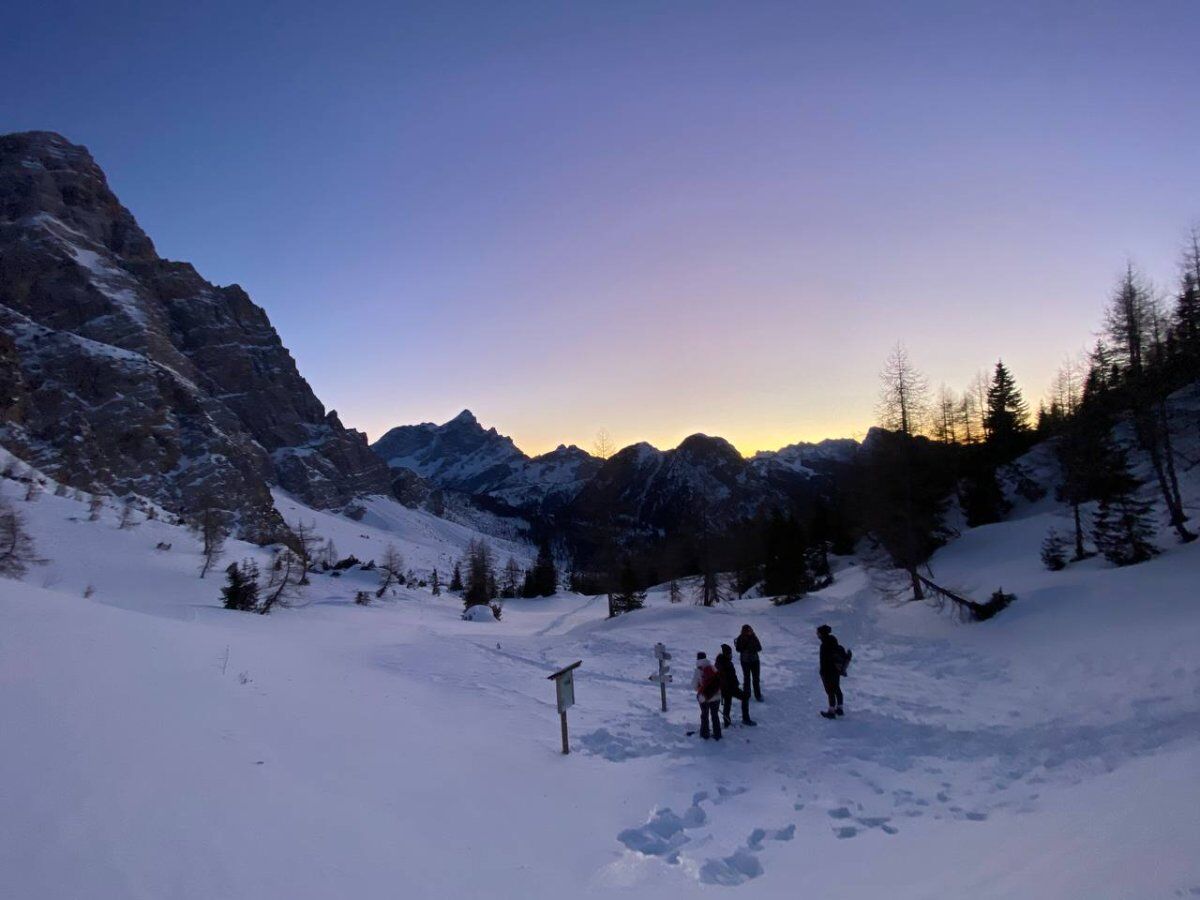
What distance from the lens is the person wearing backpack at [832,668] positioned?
424 inches

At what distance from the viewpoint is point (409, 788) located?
21.4 ft

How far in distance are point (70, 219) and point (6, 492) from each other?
138m

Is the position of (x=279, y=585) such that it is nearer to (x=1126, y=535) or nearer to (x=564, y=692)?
(x=564, y=692)

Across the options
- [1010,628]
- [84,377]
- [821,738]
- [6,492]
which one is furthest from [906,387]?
[84,377]

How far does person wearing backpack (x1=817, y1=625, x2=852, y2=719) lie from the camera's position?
1076cm

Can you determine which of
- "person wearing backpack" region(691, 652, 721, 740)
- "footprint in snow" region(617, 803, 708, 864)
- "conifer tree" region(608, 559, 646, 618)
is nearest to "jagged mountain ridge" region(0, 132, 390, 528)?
"conifer tree" region(608, 559, 646, 618)

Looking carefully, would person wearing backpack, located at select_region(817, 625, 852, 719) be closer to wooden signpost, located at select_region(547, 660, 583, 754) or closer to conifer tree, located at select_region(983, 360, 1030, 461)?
wooden signpost, located at select_region(547, 660, 583, 754)

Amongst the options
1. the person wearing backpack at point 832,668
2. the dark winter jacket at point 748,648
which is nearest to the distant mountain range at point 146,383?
the dark winter jacket at point 748,648

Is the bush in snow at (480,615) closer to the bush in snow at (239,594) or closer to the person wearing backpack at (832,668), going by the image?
the bush in snow at (239,594)

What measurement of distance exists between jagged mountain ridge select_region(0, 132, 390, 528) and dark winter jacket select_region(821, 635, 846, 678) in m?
98.4

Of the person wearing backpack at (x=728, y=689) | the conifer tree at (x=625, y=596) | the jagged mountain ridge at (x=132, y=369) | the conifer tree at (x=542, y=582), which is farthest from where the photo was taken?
the jagged mountain ridge at (x=132, y=369)

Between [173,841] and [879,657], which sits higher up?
[173,841]

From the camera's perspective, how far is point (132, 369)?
107m

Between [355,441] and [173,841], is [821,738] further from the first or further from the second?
[355,441]
